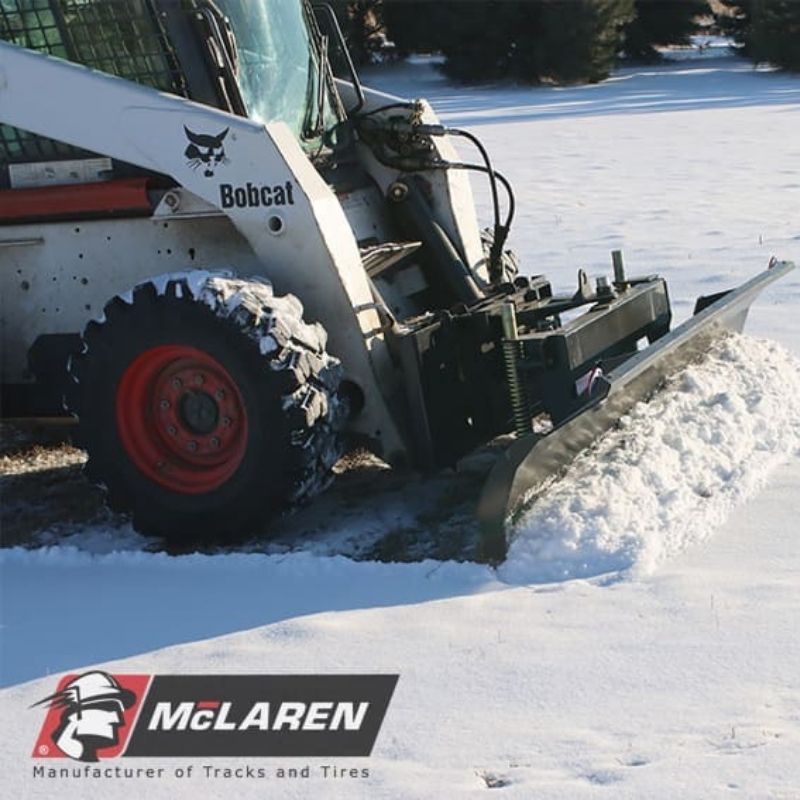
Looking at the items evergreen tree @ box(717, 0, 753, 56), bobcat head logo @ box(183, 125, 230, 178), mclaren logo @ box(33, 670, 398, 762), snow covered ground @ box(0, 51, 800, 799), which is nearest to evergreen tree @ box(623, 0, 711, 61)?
evergreen tree @ box(717, 0, 753, 56)

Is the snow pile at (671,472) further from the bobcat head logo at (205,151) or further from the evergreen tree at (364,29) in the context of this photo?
the evergreen tree at (364,29)

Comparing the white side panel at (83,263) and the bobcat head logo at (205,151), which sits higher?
the bobcat head logo at (205,151)

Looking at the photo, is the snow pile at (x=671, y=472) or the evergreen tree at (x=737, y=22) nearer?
the snow pile at (x=671, y=472)

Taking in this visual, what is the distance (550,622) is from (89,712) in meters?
1.42

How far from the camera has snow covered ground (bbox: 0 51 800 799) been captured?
383 cm

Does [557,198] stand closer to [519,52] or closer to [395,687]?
[395,687]

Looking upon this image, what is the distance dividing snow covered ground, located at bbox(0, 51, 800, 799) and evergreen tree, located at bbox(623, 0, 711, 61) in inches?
1099

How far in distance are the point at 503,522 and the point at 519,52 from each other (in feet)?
88.7

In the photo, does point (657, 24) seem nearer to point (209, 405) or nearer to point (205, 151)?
point (205, 151)

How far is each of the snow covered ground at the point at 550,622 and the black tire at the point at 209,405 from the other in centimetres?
23

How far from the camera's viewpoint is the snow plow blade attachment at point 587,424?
5.14 metres

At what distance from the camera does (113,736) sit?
421 cm

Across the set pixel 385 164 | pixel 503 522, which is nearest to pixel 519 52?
pixel 385 164

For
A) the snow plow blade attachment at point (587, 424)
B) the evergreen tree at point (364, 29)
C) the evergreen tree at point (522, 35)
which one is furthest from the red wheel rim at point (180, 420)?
the evergreen tree at point (364, 29)
